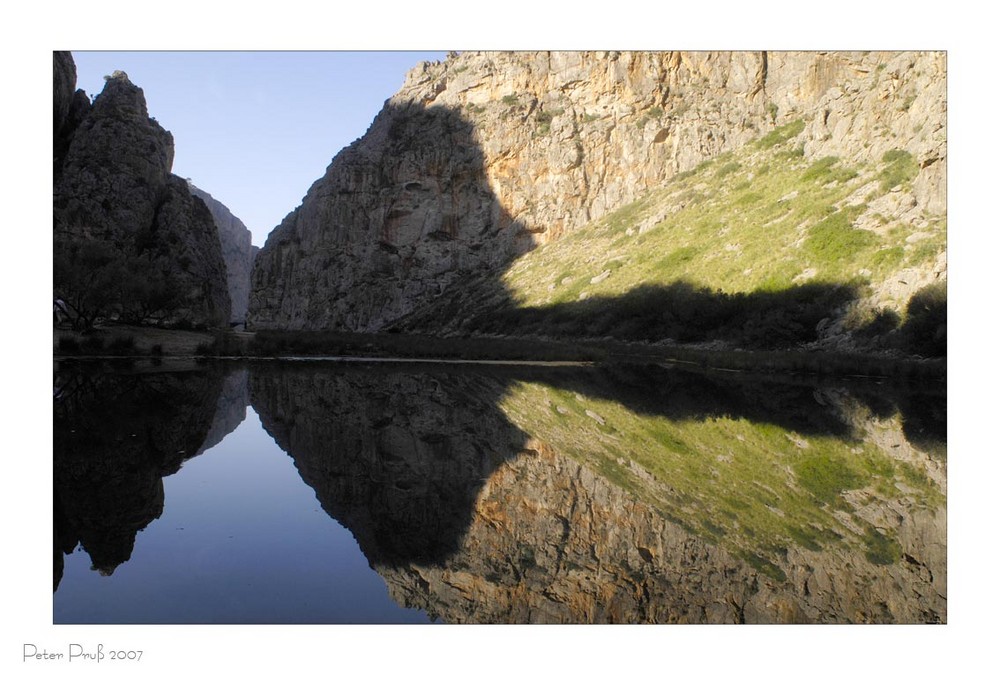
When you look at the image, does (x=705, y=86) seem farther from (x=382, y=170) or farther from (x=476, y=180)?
(x=382, y=170)

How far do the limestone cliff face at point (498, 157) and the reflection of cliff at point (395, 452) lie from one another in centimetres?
3300

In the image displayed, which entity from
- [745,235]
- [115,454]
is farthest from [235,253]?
[115,454]

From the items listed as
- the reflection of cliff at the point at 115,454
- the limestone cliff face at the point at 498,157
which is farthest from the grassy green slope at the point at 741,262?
the reflection of cliff at the point at 115,454

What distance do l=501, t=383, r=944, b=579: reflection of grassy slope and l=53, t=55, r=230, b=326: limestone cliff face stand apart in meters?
26.3

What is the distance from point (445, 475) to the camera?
16.9ft

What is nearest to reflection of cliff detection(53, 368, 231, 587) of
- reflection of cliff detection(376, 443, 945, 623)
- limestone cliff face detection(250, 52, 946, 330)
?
reflection of cliff detection(376, 443, 945, 623)

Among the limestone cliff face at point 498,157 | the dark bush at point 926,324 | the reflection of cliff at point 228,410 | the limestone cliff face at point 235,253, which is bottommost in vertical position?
the reflection of cliff at point 228,410

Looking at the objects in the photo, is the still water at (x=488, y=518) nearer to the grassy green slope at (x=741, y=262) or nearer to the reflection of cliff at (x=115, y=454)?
the reflection of cliff at (x=115, y=454)

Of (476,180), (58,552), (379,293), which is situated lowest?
(58,552)

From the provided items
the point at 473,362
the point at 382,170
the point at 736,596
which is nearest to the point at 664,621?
the point at 736,596

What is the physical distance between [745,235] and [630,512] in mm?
30760

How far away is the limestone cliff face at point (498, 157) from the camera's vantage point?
49.9 metres

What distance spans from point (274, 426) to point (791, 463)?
5199mm

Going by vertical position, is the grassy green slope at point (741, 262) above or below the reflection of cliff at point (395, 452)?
above
